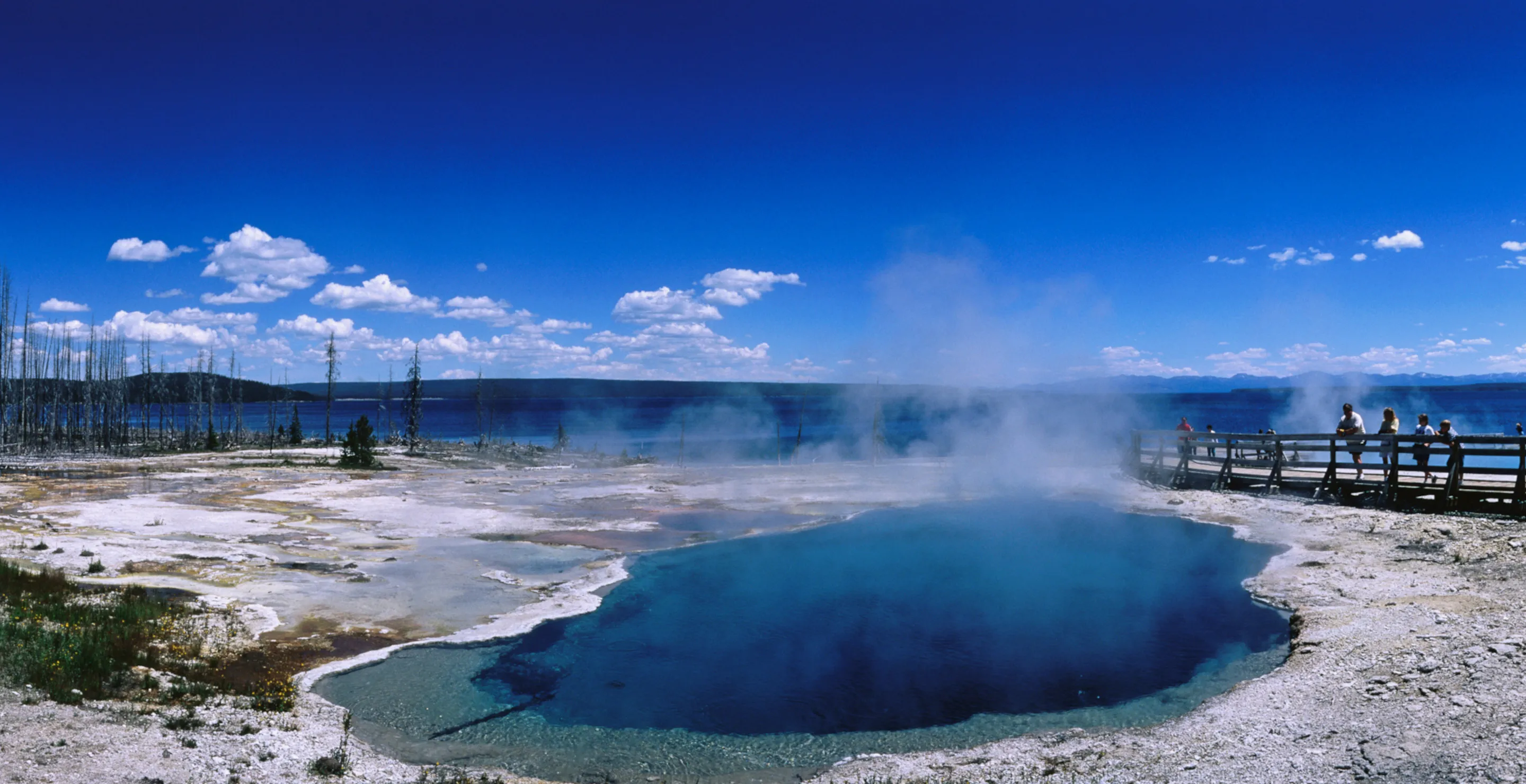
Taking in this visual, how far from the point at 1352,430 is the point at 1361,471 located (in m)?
1.40

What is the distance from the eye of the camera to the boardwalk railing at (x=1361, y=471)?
59.6 ft

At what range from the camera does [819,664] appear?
12.3 meters

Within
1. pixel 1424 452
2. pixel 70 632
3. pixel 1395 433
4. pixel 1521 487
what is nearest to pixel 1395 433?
pixel 1395 433

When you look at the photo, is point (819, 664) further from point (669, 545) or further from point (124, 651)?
point (669, 545)

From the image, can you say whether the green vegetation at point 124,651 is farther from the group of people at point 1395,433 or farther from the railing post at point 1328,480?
the railing post at point 1328,480

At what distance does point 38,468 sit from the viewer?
37.0 metres

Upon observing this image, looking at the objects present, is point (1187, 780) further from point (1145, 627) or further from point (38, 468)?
point (38, 468)

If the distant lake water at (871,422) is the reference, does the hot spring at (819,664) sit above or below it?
below

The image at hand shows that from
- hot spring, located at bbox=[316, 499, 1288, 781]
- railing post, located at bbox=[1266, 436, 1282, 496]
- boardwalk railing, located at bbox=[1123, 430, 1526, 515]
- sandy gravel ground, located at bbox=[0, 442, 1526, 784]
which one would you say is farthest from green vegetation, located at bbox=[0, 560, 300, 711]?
railing post, located at bbox=[1266, 436, 1282, 496]

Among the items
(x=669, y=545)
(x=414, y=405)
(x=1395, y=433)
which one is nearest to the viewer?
(x=1395, y=433)

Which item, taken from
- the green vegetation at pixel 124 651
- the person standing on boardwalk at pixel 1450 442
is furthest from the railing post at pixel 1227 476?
the green vegetation at pixel 124 651

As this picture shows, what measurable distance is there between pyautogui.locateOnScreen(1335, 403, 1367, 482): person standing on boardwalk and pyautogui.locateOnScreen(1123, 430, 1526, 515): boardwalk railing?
55 mm

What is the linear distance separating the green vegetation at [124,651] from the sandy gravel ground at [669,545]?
45 cm

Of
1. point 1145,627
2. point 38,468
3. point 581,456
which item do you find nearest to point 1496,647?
point 1145,627
